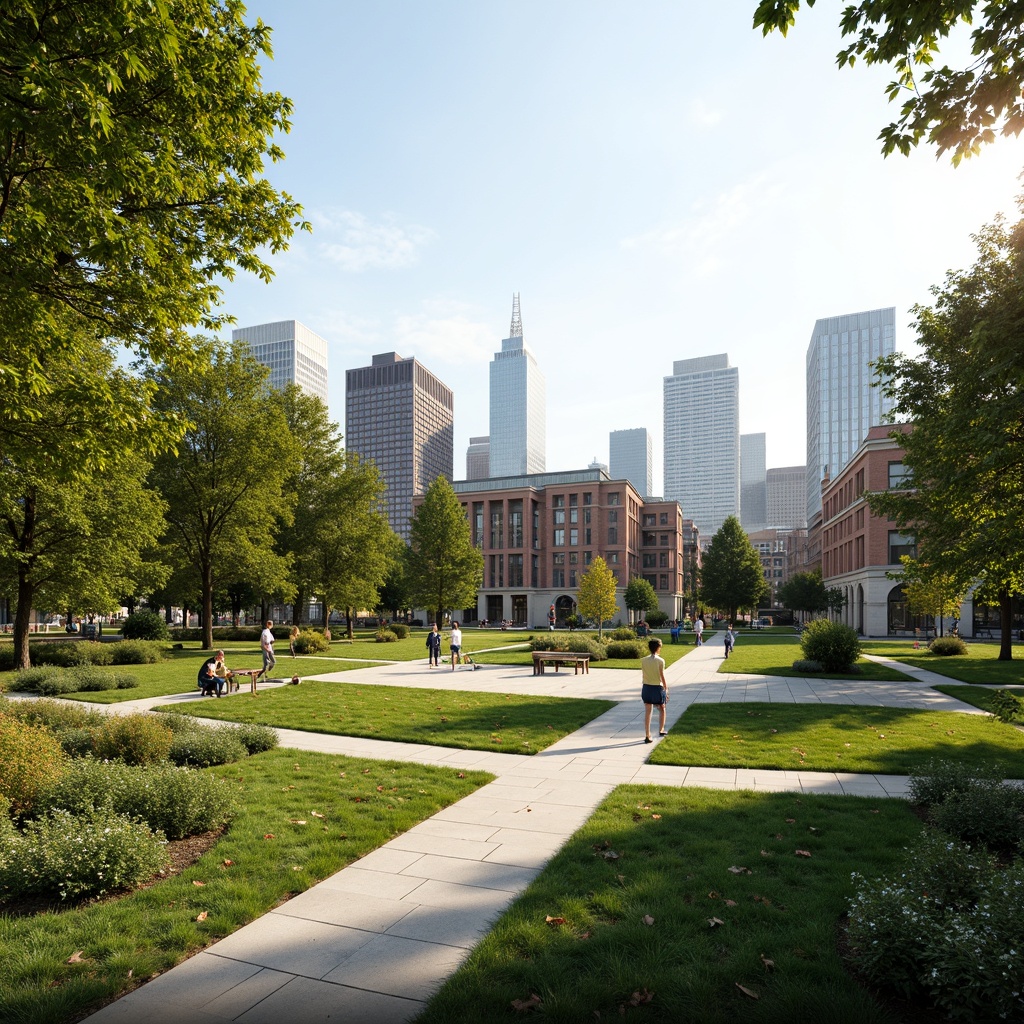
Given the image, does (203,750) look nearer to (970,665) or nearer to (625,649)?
(625,649)

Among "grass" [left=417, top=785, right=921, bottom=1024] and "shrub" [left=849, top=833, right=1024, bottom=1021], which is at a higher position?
"shrub" [left=849, top=833, right=1024, bottom=1021]

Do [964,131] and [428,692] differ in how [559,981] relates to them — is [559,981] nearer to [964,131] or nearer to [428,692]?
Answer: [964,131]

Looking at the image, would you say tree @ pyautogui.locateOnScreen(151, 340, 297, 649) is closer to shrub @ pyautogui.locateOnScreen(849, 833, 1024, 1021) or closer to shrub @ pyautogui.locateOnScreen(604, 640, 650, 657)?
shrub @ pyautogui.locateOnScreen(604, 640, 650, 657)

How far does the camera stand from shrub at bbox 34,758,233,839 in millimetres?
6855

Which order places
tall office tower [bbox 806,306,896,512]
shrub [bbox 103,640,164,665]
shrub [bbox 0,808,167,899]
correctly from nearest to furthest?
shrub [bbox 0,808,167,899], shrub [bbox 103,640,164,665], tall office tower [bbox 806,306,896,512]

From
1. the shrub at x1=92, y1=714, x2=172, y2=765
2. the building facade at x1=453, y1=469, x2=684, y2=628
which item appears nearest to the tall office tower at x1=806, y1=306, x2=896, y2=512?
the building facade at x1=453, y1=469, x2=684, y2=628

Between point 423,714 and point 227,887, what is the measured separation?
9.20 meters

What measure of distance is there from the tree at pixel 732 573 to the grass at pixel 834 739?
6306cm

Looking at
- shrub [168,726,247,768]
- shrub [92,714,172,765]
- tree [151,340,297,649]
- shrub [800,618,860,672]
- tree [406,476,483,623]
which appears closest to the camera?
shrub [92,714,172,765]

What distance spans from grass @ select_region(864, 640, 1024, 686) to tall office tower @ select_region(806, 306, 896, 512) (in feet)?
538

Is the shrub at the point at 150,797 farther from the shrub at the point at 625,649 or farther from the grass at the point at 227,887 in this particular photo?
the shrub at the point at 625,649

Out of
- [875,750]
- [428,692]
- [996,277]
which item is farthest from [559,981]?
[996,277]

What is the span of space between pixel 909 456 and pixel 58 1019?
25872 mm

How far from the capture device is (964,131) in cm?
632
